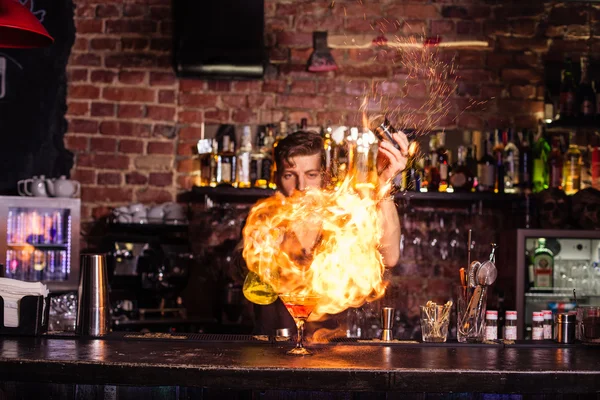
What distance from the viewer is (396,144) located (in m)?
2.86

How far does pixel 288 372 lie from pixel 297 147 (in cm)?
148

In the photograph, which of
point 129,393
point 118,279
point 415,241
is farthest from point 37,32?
point 415,241

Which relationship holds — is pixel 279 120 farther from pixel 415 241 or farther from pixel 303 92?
pixel 415 241

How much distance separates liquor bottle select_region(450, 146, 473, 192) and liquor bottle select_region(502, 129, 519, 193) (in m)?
0.23

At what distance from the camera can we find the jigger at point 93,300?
2.85 metres

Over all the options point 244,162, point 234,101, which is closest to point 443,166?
point 244,162

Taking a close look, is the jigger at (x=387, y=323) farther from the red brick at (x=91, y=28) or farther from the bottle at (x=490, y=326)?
the red brick at (x=91, y=28)

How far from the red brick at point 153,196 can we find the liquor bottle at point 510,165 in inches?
85.0

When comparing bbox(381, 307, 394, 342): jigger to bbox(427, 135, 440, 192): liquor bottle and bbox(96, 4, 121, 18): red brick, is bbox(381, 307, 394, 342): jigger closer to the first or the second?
bbox(427, 135, 440, 192): liquor bottle

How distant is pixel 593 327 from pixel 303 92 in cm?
270

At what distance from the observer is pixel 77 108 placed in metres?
5.05

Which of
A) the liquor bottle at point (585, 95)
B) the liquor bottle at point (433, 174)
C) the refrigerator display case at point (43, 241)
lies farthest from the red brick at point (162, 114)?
the liquor bottle at point (585, 95)

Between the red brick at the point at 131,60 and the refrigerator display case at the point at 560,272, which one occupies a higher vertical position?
the red brick at the point at 131,60

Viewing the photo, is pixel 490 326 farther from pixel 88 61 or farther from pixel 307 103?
pixel 88 61
